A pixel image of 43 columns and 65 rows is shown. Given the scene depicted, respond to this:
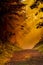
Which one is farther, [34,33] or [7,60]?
[34,33]

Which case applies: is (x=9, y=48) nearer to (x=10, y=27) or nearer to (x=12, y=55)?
(x=12, y=55)

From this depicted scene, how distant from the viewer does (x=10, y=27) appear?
2350 mm

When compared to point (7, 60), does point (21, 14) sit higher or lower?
higher

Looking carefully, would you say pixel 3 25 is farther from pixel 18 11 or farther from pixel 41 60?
pixel 41 60

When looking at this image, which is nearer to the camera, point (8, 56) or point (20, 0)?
point (8, 56)

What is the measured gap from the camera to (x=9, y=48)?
2246 millimetres

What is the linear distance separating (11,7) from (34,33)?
1.50 feet

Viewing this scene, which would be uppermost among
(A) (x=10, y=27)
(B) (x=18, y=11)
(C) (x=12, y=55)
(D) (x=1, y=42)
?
(B) (x=18, y=11)

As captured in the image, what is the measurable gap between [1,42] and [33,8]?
2.02 feet

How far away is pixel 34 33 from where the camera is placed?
235 centimetres

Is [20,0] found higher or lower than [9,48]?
higher

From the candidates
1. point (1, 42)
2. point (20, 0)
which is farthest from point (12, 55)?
point (20, 0)

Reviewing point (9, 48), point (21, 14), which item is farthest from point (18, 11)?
point (9, 48)

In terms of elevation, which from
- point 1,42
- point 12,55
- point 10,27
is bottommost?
point 12,55
